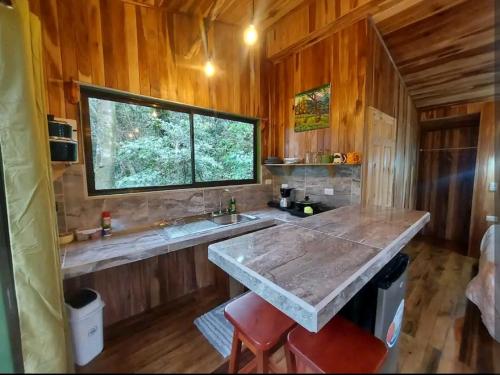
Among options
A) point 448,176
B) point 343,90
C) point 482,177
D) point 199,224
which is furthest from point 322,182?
point 448,176

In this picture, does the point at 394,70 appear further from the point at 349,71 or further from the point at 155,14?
the point at 155,14

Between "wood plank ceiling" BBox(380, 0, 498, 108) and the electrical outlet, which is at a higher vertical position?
"wood plank ceiling" BBox(380, 0, 498, 108)

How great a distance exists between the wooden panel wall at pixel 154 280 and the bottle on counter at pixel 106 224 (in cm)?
28

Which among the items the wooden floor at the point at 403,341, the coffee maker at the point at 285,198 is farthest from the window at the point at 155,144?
the wooden floor at the point at 403,341

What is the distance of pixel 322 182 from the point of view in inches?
99.4

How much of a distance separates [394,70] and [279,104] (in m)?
1.48

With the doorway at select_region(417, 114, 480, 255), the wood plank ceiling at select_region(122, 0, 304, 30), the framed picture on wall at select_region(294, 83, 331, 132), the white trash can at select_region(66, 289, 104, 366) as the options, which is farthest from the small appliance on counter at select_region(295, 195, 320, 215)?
the doorway at select_region(417, 114, 480, 255)

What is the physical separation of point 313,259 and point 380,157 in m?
2.03

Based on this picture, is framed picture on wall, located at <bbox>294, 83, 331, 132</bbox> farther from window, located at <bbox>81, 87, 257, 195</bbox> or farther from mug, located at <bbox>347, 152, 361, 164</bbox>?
window, located at <bbox>81, 87, 257, 195</bbox>

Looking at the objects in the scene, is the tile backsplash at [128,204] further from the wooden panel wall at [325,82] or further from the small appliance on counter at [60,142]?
the wooden panel wall at [325,82]

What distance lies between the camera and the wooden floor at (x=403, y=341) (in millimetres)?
351

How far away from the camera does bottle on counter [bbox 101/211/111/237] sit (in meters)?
1.72

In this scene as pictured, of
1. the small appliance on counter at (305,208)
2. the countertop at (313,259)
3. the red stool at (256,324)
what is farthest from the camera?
the small appliance on counter at (305,208)

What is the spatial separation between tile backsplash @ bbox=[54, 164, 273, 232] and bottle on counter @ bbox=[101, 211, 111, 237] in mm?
36
